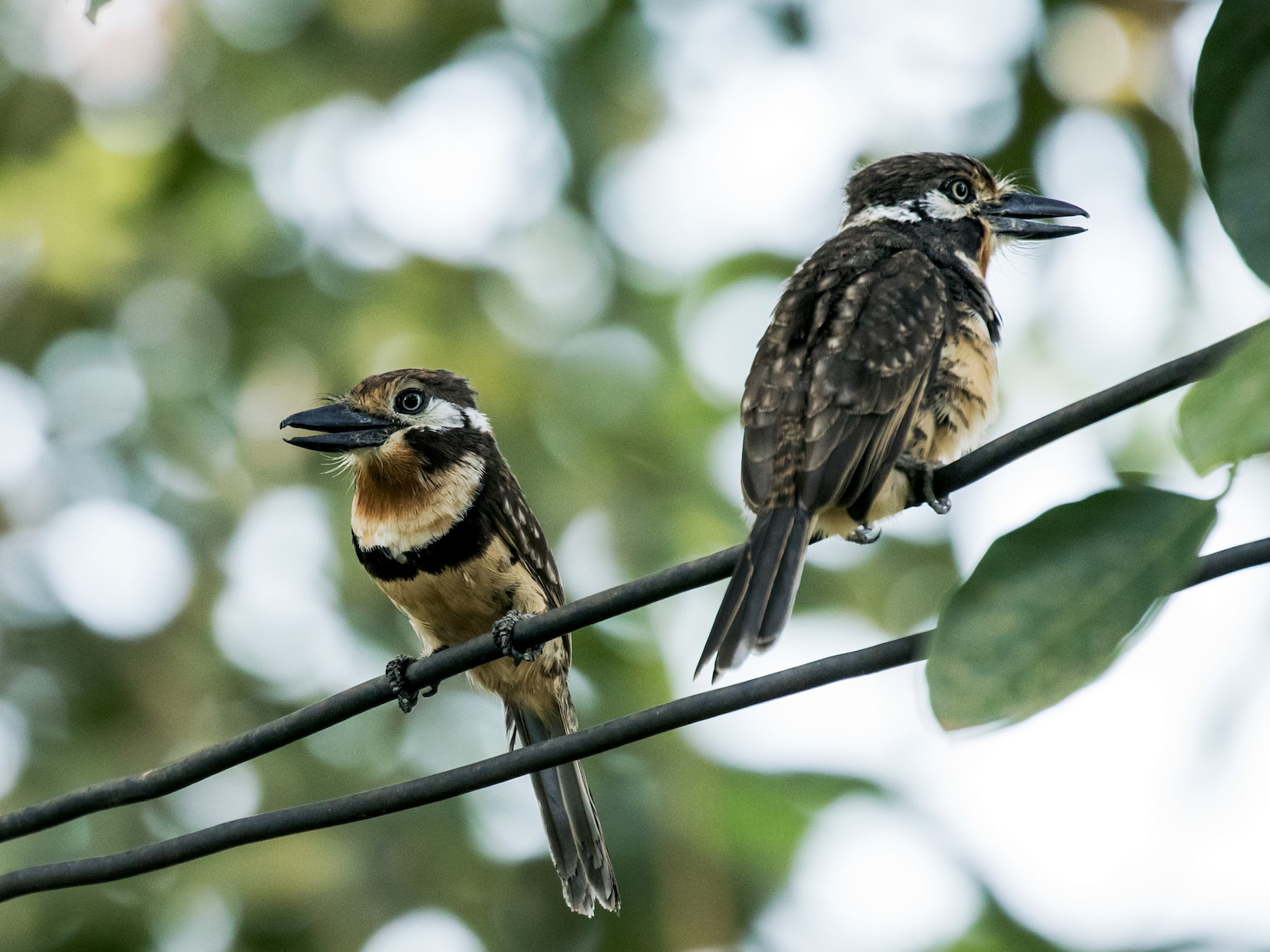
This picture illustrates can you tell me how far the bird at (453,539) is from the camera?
3.35 m

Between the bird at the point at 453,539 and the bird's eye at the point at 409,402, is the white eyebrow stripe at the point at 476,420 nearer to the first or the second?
the bird at the point at 453,539

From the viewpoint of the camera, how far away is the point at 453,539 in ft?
10.9

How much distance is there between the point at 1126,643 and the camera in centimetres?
96

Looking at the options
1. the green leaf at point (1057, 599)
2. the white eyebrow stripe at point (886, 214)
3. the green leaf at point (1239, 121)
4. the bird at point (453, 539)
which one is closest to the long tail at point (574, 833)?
the bird at point (453, 539)

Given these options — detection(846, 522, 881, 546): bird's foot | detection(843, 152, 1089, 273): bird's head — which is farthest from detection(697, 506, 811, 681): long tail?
detection(843, 152, 1089, 273): bird's head

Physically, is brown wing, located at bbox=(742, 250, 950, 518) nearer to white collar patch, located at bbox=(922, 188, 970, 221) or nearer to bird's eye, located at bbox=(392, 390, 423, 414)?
white collar patch, located at bbox=(922, 188, 970, 221)

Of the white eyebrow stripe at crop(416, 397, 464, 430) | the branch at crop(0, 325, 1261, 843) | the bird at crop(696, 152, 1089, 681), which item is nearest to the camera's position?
the branch at crop(0, 325, 1261, 843)

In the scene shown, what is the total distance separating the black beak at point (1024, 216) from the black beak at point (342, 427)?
5.20 ft

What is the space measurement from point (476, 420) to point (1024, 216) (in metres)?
1.48

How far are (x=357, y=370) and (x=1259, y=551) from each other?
17.1 feet

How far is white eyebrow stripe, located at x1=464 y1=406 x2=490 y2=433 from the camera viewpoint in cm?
372

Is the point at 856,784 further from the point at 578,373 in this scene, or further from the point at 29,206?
the point at 29,206

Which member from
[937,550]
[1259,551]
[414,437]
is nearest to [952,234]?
[414,437]

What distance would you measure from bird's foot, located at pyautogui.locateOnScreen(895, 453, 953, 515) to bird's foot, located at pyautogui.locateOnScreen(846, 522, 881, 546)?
16 cm
